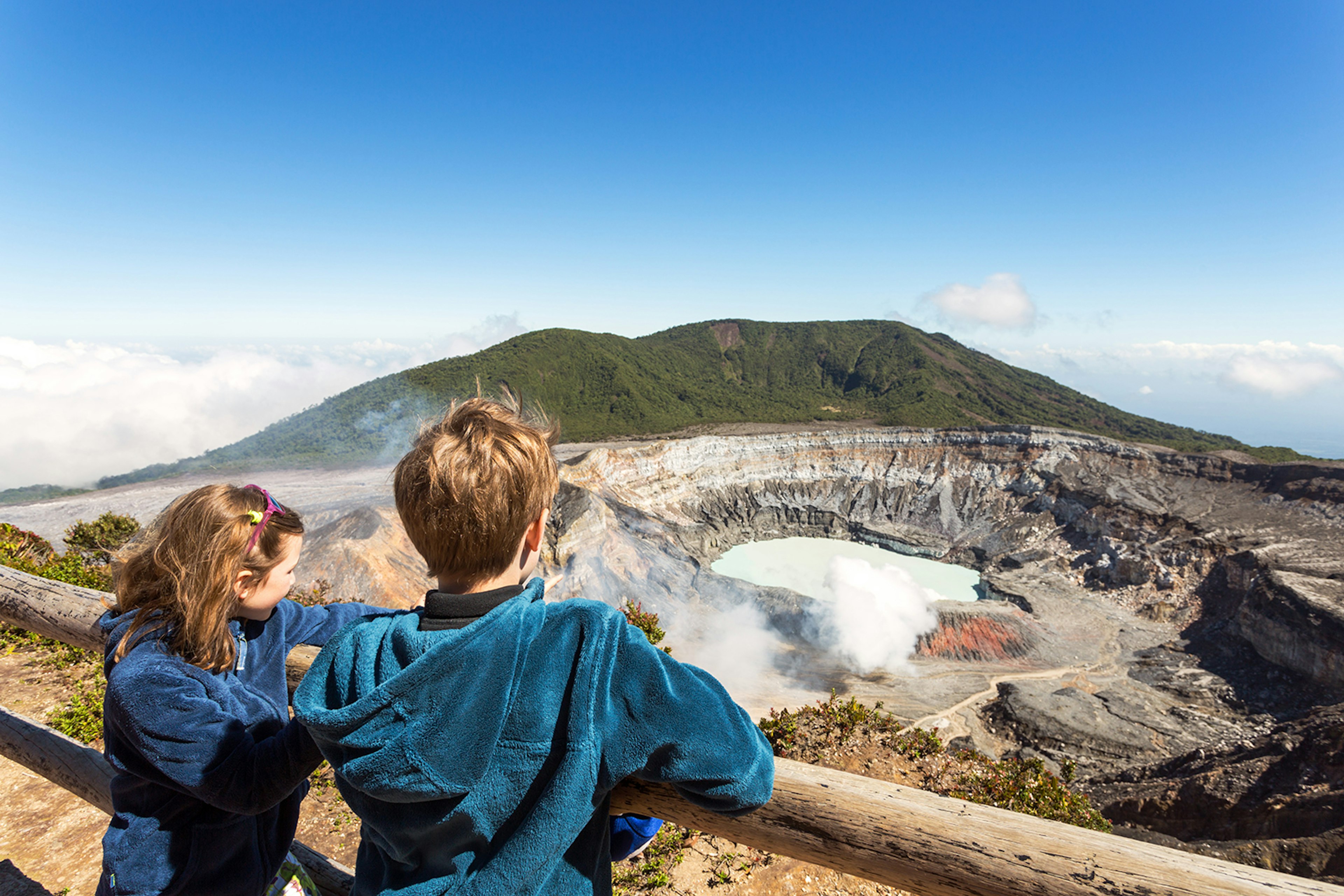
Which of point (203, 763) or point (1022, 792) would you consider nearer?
point (203, 763)

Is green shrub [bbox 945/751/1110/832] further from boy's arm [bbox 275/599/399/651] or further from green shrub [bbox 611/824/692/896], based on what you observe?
boy's arm [bbox 275/599/399/651]

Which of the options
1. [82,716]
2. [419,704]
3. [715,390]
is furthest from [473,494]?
[715,390]

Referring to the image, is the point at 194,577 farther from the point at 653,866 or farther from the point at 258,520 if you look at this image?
the point at 653,866

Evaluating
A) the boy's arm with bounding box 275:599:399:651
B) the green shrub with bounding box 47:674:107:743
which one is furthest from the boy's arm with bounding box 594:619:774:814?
the green shrub with bounding box 47:674:107:743

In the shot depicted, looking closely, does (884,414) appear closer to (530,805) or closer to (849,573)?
(849,573)

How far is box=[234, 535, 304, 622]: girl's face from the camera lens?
2.30 meters

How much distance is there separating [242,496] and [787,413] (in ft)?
273

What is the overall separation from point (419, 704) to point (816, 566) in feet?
130

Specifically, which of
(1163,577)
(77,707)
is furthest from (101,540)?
(1163,577)

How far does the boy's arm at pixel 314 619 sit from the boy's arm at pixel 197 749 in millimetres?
542

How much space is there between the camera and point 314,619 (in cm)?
277

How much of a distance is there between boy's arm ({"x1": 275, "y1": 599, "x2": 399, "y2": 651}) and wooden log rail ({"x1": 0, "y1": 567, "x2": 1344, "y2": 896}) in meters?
1.67

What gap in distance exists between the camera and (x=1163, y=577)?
31156mm

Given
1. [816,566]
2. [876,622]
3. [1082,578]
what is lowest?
[816,566]
